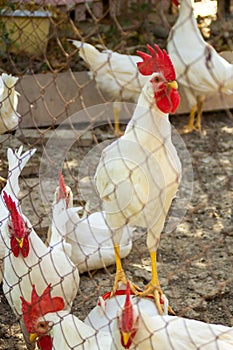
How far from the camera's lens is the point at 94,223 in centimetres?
384

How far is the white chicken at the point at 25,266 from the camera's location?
3.04 metres

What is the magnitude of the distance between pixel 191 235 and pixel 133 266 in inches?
20.5

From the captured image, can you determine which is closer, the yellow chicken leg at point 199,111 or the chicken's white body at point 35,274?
the chicken's white body at point 35,274

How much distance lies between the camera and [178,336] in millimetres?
2377

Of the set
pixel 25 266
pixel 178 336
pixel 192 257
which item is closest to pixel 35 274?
pixel 25 266

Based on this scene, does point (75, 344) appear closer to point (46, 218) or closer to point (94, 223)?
point (94, 223)

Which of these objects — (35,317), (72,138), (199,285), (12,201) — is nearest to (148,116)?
(12,201)

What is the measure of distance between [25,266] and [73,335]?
21.0 inches

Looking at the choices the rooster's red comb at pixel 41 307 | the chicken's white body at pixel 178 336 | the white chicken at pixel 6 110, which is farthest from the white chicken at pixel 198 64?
the chicken's white body at pixel 178 336

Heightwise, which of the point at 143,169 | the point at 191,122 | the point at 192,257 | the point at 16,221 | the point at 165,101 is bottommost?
the point at 191,122

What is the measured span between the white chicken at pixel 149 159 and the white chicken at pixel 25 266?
35cm

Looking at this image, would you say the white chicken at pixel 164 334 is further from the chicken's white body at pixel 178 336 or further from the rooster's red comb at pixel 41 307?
the rooster's red comb at pixel 41 307

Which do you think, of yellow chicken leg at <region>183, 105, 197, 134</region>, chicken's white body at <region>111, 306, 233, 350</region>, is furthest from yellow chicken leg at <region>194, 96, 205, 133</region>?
chicken's white body at <region>111, 306, 233, 350</region>

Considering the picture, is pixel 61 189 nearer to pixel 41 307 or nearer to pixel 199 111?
pixel 41 307
